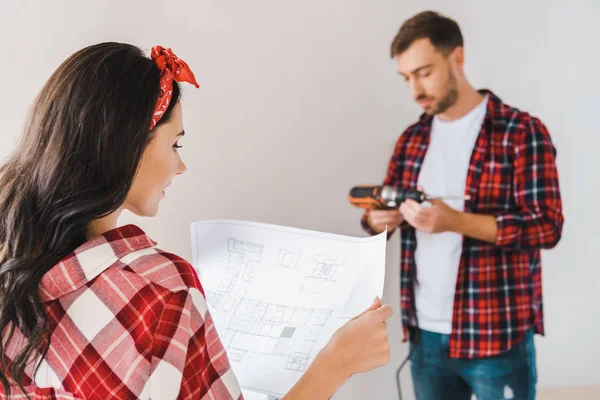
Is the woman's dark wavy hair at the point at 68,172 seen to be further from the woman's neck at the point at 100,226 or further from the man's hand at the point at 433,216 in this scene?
the man's hand at the point at 433,216

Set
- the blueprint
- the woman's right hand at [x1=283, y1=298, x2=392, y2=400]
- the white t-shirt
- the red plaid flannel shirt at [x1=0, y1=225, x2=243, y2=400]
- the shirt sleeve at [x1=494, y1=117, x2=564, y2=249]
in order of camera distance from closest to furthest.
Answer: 1. the red plaid flannel shirt at [x1=0, y1=225, x2=243, y2=400]
2. the woman's right hand at [x1=283, y1=298, x2=392, y2=400]
3. the blueprint
4. the shirt sleeve at [x1=494, y1=117, x2=564, y2=249]
5. the white t-shirt

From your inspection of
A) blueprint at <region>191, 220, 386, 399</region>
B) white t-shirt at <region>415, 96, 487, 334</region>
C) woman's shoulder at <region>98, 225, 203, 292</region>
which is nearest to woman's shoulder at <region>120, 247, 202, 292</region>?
woman's shoulder at <region>98, 225, 203, 292</region>

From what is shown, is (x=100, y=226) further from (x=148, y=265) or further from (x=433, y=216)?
(x=433, y=216)

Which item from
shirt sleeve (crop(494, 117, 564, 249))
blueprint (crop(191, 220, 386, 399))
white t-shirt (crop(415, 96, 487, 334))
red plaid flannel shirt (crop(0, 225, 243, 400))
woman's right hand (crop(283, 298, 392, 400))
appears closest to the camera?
red plaid flannel shirt (crop(0, 225, 243, 400))

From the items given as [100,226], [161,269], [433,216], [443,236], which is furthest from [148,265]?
[443,236]

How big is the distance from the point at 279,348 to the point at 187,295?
0.36 m

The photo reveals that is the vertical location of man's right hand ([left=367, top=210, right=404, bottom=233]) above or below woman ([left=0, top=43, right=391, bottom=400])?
below

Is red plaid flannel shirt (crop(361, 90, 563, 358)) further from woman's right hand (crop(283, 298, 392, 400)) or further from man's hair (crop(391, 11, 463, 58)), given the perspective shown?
woman's right hand (crop(283, 298, 392, 400))

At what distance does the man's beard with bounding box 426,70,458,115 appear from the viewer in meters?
1.79

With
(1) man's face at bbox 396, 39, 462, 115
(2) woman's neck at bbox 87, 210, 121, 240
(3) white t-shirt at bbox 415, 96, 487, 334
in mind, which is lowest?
(3) white t-shirt at bbox 415, 96, 487, 334

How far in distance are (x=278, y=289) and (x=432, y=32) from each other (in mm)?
1032

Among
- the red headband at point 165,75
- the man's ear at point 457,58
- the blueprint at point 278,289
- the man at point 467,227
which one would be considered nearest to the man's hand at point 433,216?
the man at point 467,227

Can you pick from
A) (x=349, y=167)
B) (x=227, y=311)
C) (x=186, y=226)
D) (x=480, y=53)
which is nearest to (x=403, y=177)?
(x=349, y=167)

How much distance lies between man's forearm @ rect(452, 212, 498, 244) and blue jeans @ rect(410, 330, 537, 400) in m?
0.30
